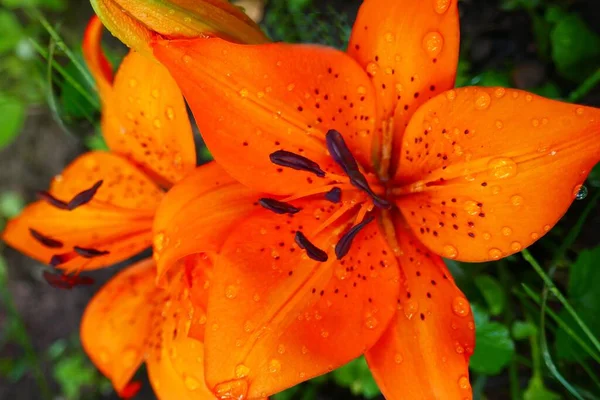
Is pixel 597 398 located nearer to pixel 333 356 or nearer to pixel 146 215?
pixel 333 356

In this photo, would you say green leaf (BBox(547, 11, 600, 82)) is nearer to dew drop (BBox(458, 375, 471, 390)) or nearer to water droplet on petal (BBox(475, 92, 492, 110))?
water droplet on petal (BBox(475, 92, 492, 110))

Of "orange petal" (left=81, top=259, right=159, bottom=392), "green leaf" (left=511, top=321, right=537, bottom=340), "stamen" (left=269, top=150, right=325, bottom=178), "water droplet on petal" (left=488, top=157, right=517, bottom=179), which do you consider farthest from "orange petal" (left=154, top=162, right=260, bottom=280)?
"green leaf" (left=511, top=321, right=537, bottom=340)

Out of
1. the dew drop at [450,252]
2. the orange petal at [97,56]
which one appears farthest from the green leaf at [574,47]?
the orange petal at [97,56]

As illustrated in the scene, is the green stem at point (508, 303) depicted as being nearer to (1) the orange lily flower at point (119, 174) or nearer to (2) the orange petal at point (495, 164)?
(2) the orange petal at point (495, 164)

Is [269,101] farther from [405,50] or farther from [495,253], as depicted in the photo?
[495,253]

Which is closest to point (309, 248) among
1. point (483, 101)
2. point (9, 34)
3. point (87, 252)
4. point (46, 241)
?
point (483, 101)

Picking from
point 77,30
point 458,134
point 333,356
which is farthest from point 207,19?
point 77,30

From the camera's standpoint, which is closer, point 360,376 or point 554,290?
point 554,290
